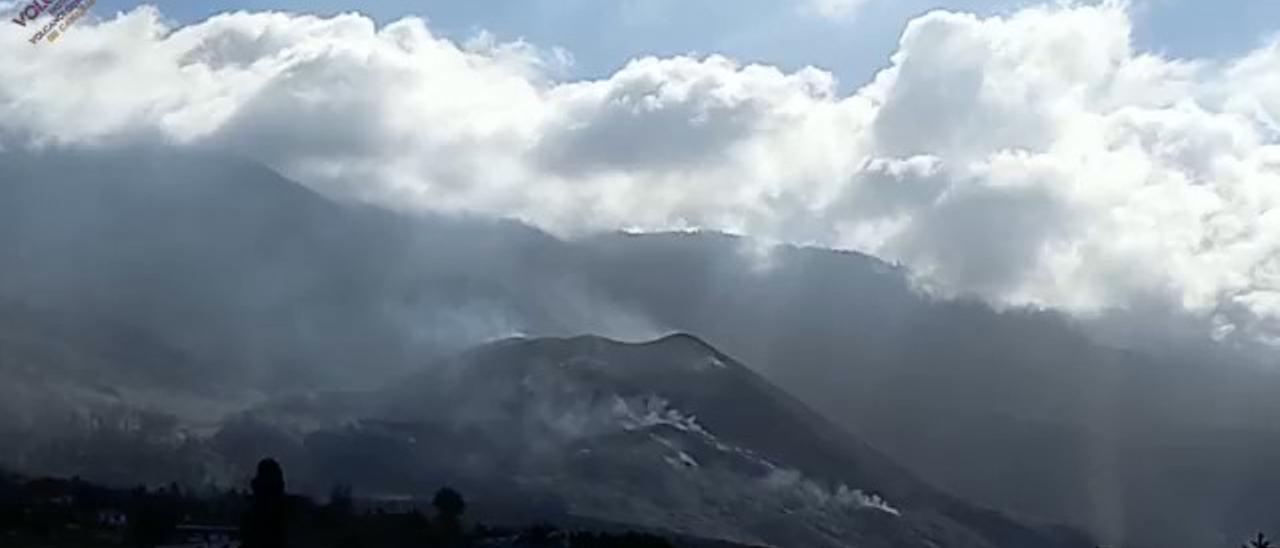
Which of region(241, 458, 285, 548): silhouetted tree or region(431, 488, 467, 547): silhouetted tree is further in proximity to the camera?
region(431, 488, 467, 547): silhouetted tree

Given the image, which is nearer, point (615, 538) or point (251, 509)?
point (251, 509)

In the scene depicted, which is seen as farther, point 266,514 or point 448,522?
point 448,522

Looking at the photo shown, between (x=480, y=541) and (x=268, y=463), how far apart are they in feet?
320

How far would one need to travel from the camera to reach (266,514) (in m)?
68.7

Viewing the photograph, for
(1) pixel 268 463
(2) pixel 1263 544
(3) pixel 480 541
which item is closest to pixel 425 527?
(3) pixel 480 541

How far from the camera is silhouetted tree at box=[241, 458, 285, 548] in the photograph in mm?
68688

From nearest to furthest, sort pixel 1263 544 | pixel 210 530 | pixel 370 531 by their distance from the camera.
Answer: pixel 1263 544
pixel 370 531
pixel 210 530

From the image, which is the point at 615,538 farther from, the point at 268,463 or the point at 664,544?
the point at 268,463

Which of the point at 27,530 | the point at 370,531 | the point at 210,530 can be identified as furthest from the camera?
the point at 210,530

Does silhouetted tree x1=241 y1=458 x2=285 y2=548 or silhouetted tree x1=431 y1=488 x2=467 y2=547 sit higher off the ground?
silhouetted tree x1=431 y1=488 x2=467 y2=547

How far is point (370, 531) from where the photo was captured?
15838 centimetres

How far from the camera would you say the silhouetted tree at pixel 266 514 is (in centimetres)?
6869

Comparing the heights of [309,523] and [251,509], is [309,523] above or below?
above

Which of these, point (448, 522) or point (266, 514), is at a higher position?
point (448, 522)
